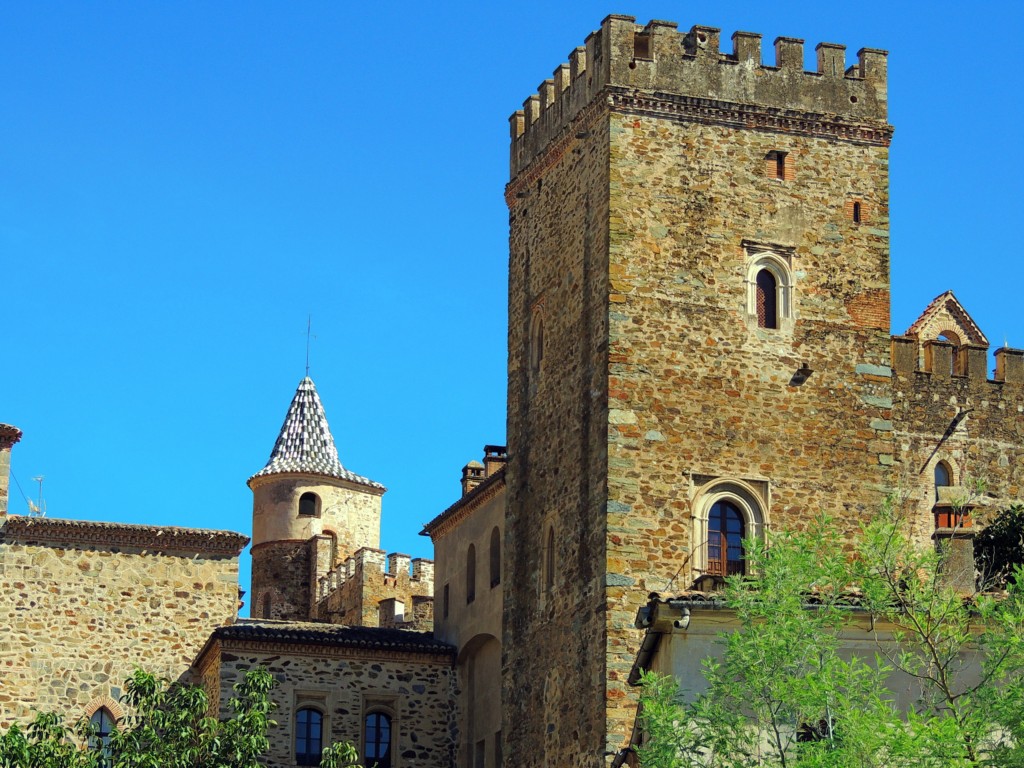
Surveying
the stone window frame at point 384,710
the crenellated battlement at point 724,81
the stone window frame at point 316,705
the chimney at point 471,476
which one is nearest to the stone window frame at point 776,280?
the crenellated battlement at point 724,81

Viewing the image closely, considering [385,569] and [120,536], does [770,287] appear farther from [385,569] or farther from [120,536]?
[385,569]

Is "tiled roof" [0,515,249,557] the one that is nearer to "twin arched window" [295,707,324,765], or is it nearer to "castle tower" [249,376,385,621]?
"twin arched window" [295,707,324,765]

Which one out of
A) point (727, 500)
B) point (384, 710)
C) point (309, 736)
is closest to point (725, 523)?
point (727, 500)

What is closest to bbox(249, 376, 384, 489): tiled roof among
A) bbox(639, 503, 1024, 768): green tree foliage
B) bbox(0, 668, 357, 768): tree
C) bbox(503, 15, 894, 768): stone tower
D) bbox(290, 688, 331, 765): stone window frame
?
bbox(290, 688, 331, 765): stone window frame

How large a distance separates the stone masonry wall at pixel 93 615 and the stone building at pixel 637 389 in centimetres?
8

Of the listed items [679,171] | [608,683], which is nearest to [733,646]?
[608,683]

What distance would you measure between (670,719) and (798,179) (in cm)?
1523

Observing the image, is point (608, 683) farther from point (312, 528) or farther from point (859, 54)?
point (312, 528)

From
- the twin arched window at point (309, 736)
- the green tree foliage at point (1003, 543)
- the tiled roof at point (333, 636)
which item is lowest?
the twin arched window at point (309, 736)

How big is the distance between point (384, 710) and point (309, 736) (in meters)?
1.64

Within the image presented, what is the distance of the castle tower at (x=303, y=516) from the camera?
6031 centimetres

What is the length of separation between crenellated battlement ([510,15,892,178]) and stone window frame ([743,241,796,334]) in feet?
6.69

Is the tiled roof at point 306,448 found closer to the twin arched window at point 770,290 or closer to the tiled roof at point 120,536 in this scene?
the tiled roof at point 120,536

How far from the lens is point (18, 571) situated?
1845 inches
